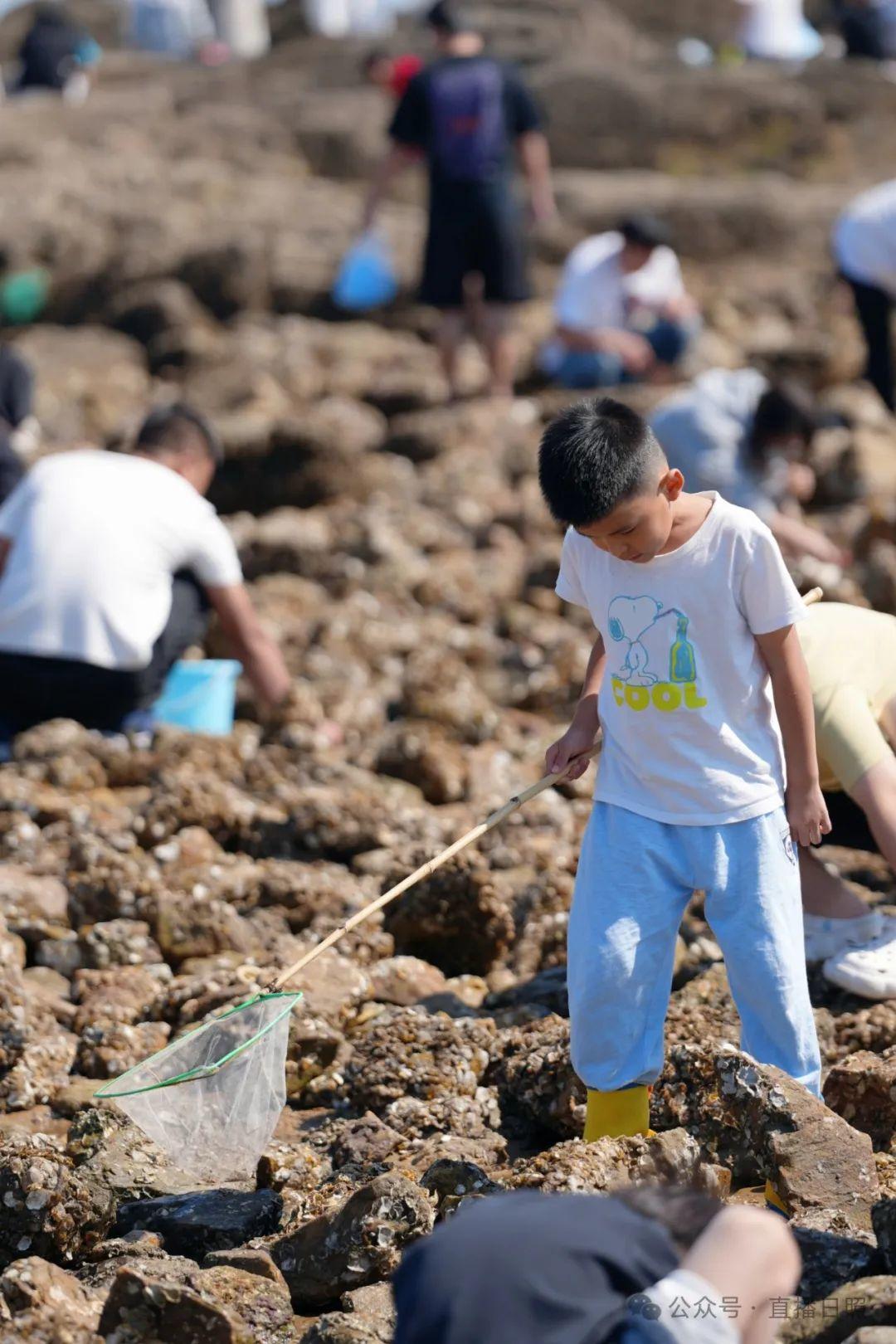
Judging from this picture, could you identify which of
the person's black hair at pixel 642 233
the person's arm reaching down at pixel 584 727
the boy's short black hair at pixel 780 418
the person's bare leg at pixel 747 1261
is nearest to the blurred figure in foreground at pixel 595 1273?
the person's bare leg at pixel 747 1261

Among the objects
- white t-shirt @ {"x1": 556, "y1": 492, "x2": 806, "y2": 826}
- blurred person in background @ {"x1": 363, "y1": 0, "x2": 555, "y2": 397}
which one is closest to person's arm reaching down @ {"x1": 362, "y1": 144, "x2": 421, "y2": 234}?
blurred person in background @ {"x1": 363, "y1": 0, "x2": 555, "y2": 397}

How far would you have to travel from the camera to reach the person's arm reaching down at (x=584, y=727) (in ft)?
10.6

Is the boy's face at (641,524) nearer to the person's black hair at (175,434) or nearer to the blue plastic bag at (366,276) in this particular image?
the person's black hair at (175,434)

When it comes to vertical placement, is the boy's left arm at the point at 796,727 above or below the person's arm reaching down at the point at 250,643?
above

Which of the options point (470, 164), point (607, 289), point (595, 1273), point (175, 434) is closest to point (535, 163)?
point (470, 164)

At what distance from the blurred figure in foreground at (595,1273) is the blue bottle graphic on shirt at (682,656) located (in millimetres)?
1050

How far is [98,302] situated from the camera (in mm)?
11906

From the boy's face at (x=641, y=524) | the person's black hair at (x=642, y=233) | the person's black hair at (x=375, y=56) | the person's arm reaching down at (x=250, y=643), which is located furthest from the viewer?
the person's black hair at (x=375, y=56)

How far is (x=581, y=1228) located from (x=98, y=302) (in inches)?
419

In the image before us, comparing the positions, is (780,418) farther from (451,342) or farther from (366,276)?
(366,276)

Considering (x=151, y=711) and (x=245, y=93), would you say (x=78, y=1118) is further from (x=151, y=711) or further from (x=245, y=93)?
(x=245, y=93)

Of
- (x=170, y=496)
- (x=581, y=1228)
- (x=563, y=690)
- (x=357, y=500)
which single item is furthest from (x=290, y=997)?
(x=357, y=500)

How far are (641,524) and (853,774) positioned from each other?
2.52 ft

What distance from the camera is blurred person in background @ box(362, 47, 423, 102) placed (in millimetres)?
9559
